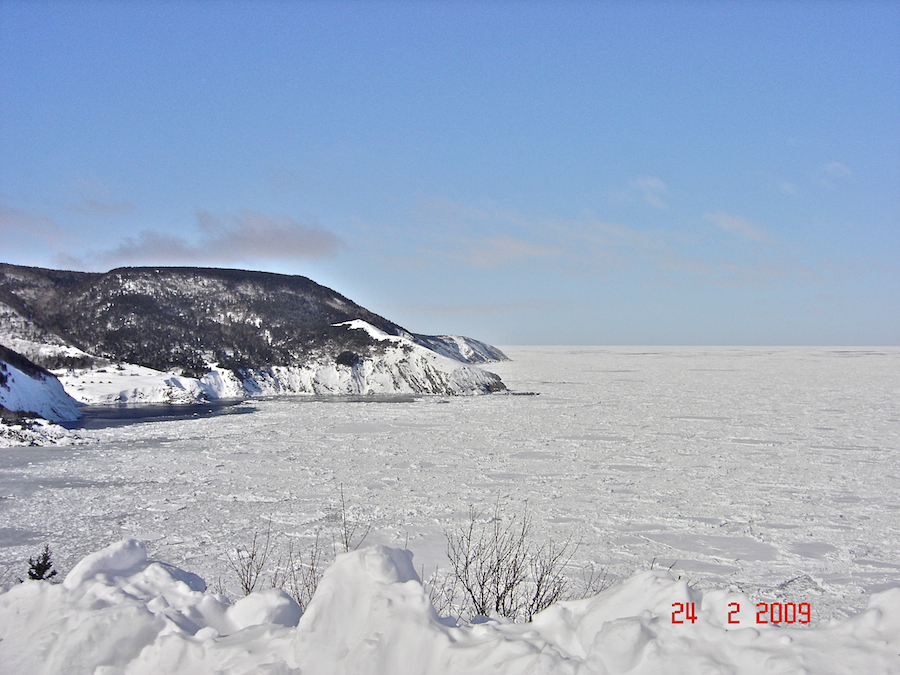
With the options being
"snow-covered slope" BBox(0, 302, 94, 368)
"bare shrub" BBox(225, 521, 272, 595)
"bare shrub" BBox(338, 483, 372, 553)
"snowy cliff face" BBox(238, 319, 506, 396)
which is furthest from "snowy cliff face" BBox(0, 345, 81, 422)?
"bare shrub" BBox(338, 483, 372, 553)

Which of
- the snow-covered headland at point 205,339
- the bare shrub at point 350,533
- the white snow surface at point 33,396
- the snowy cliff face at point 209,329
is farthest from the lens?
the snowy cliff face at point 209,329

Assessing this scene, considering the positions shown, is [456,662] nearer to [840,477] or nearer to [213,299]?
[840,477]

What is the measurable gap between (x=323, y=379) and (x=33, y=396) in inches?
498

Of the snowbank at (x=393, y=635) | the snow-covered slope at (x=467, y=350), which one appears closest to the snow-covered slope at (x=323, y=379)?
the snowbank at (x=393, y=635)

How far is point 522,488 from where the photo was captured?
1005cm

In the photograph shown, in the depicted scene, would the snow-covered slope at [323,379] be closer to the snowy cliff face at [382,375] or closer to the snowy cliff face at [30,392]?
the snowy cliff face at [382,375]

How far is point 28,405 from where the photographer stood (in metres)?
18.0

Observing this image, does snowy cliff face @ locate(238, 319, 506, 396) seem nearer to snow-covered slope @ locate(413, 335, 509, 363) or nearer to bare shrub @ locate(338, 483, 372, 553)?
bare shrub @ locate(338, 483, 372, 553)

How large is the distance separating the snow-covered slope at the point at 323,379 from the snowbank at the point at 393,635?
2199 centimetres

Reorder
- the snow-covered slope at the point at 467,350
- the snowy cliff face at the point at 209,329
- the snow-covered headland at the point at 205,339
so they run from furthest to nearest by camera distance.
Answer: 1. the snow-covered slope at the point at 467,350
2. the snowy cliff face at the point at 209,329
3. the snow-covered headland at the point at 205,339

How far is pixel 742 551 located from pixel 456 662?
509cm

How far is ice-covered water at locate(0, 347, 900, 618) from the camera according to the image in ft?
22.8

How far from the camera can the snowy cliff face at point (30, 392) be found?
17609 mm

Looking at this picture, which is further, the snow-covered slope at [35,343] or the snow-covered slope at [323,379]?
the snow-covered slope at [35,343]
